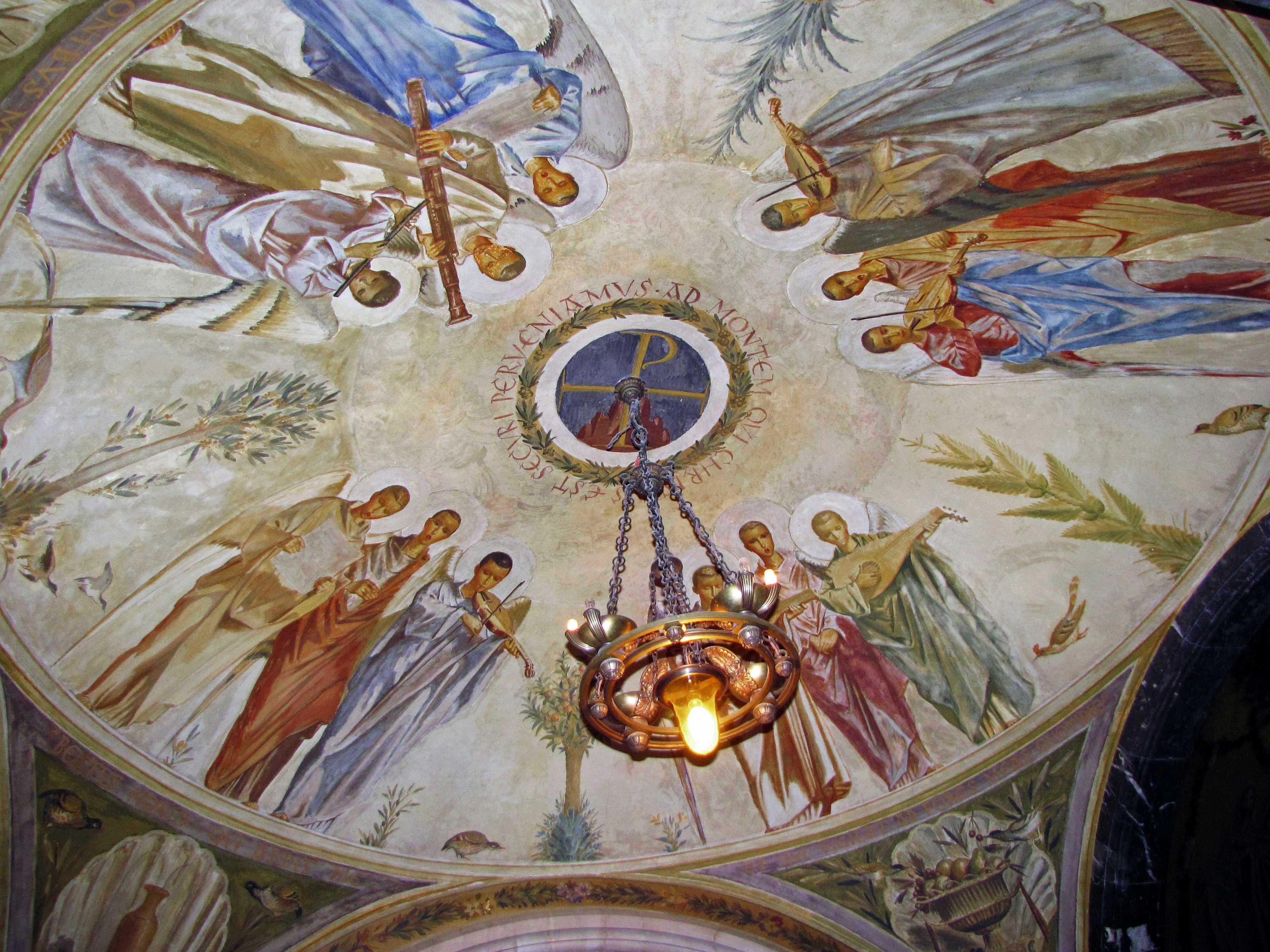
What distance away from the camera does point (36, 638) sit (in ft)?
25.7

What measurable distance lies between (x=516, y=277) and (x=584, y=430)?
151 cm

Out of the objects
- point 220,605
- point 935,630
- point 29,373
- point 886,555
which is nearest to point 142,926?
point 220,605

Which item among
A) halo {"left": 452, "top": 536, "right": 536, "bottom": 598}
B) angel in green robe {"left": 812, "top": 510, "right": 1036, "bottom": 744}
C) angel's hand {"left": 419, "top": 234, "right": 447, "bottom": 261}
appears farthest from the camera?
halo {"left": 452, "top": 536, "right": 536, "bottom": 598}

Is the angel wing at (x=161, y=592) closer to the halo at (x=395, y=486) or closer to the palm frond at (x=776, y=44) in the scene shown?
the halo at (x=395, y=486)

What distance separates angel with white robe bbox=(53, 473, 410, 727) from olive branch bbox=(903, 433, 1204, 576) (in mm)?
4628

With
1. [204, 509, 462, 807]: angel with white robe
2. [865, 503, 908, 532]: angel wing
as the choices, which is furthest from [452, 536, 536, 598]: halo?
[865, 503, 908, 532]: angel wing

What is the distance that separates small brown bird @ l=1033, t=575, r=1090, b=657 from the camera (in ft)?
28.8

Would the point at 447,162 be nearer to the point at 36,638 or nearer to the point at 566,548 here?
the point at 566,548

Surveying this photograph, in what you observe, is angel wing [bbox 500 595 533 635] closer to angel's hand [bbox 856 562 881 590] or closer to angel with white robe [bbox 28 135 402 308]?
angel's hand [bbox 856 562 881 590]

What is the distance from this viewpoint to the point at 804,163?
7566 millimetres

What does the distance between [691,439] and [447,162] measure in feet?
10.4

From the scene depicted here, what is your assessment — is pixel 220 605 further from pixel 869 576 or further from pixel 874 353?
pixel 874 353

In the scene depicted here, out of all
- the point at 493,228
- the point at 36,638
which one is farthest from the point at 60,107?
the point at 36,638

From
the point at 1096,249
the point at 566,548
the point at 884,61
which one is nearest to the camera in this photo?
the point at 884,61
